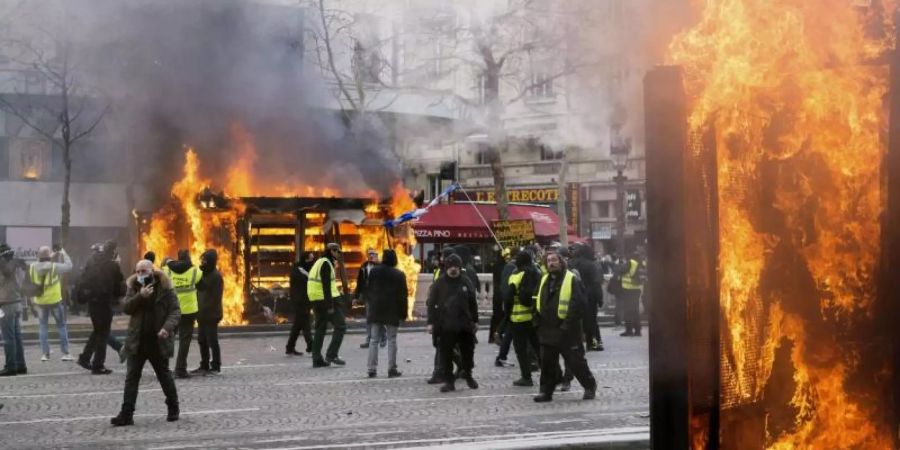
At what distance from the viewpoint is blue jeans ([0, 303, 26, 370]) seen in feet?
43.4

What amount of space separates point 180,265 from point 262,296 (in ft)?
26.7

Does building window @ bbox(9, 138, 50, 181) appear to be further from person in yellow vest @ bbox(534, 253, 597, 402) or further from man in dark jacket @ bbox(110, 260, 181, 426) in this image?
person in yellow vest @ bbox(534, 253, 597, 402)

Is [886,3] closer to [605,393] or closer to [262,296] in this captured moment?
[605,393]

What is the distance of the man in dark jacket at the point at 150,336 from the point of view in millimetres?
9812

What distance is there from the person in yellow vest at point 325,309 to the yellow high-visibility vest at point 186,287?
5.54ft

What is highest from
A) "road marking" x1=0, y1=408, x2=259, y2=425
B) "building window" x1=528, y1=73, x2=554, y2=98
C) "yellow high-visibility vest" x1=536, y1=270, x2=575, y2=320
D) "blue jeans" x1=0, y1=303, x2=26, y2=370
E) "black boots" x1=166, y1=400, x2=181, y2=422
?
"building window" x1=528, y1=73, x2=554, y2=98

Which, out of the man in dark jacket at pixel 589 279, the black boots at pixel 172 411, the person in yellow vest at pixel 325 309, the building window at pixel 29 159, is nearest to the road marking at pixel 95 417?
the black boots at pixel 172 411

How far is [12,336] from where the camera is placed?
13.4 m

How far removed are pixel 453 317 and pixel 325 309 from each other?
2986 millimetres

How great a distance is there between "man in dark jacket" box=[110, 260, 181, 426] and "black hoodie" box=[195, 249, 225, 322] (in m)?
3.69

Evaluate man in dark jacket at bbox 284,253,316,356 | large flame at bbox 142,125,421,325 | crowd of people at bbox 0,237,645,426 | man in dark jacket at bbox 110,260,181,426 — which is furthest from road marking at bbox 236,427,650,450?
large flame at bbox 142,125,421,325

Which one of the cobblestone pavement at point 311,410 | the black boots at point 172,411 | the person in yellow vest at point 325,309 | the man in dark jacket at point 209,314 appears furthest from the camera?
the person in yellow vest at point 325,309

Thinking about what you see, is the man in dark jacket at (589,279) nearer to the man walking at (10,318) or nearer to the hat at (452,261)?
the hat at (452,261)

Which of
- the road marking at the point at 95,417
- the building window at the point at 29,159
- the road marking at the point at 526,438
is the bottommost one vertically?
the road marking at the point at 526,438
